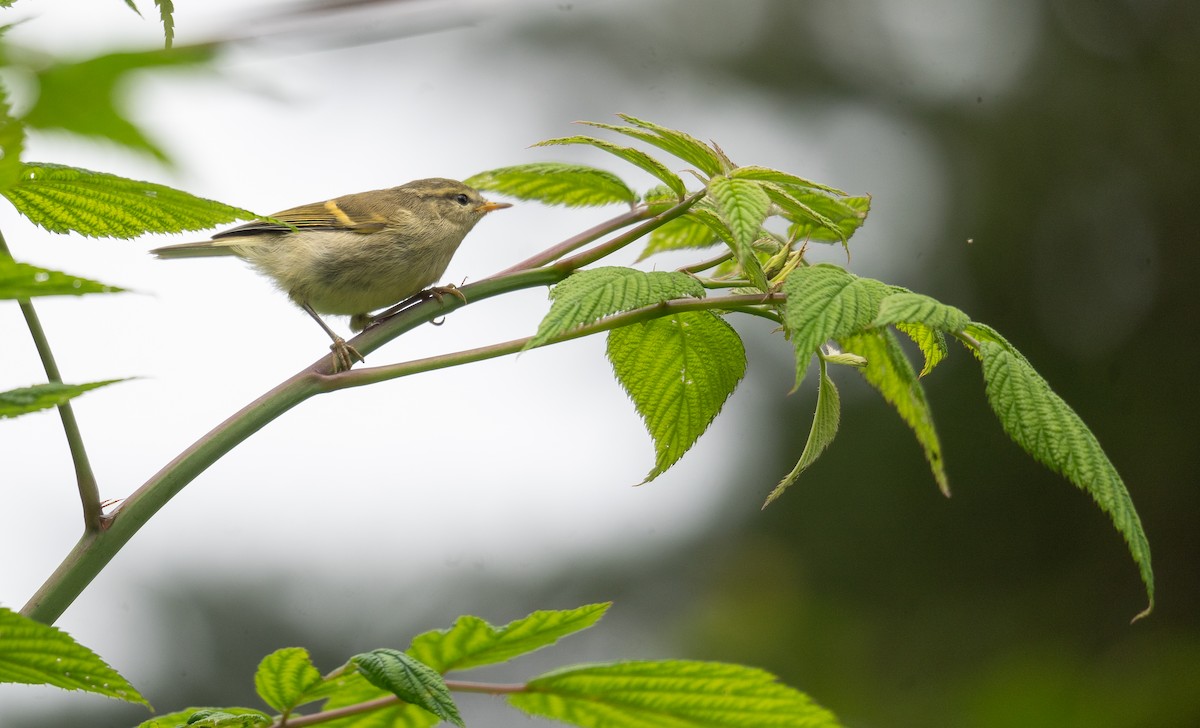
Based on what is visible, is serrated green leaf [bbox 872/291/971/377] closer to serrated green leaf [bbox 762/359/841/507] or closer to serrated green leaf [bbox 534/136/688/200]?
serrated green leaf [bbox 762/359/841/507]

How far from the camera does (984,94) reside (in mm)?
9938

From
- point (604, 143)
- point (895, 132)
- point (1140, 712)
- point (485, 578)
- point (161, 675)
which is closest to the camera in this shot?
point (604, 143)

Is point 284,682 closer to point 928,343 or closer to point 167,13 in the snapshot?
point 167,13

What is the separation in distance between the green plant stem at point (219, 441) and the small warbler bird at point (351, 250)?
201 cm

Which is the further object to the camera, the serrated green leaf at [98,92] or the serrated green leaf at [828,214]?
the serrated green leaf at [828,214]

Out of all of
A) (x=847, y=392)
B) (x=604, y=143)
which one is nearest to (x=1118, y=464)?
(x=847, y=392)

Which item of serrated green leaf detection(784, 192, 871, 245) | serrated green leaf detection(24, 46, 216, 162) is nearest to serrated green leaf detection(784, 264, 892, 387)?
serrated green leaf detection(784, 192, 871, 245)

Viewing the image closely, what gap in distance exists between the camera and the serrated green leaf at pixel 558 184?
189cm

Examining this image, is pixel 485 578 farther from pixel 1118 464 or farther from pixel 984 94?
pixel 984 94

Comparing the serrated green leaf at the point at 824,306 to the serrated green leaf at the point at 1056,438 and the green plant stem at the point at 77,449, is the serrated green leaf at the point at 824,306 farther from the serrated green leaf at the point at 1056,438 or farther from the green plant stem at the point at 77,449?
the green plant stem at the point at 77,449

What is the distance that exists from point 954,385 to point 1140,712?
544cm

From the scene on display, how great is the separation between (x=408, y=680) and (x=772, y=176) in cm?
82

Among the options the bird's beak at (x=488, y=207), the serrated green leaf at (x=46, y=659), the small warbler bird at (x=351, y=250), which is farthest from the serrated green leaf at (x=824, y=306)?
the bird's beak at (x=488, y=207)

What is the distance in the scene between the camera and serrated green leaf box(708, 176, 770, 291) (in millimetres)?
1315
